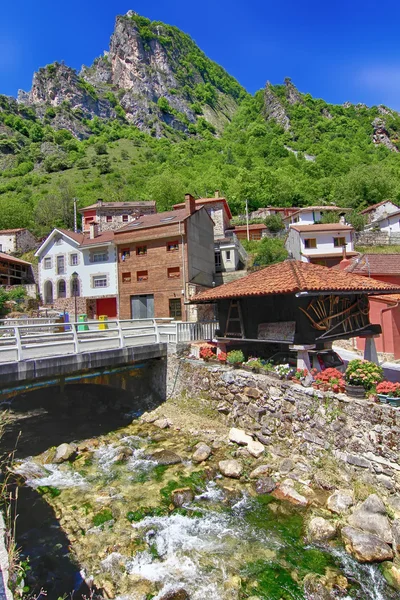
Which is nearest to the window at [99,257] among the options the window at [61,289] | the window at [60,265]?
the window at [60,265]

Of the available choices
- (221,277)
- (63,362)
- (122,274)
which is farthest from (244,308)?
(221,277)

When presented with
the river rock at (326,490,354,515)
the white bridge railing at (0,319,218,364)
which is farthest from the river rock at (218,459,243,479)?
the white bridge railing at (0,319,218,364)

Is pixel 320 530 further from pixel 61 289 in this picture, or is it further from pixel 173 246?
pixel 61 289

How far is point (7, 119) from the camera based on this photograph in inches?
4663

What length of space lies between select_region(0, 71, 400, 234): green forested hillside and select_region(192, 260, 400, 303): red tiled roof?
175ft

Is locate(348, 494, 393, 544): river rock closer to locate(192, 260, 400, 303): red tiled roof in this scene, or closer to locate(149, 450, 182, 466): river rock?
locate(149, 450, 182, 466): river rock

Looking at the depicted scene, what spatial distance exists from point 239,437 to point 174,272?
62.6ft

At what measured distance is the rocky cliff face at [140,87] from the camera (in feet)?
468

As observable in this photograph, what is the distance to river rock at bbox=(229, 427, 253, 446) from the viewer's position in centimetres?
1328

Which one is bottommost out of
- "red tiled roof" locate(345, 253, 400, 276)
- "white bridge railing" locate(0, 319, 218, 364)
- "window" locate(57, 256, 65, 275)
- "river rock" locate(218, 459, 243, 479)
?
"river rock" locate(218, 459, 243, 479)

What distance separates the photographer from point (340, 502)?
373 inches

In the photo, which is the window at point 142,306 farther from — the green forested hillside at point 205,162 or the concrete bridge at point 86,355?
the green forested hillside at point 205,162

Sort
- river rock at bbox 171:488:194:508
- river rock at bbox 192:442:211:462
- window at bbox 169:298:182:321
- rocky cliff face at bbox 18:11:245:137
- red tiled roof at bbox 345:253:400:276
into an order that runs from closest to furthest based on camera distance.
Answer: river rock at bbox 171:488:194:508, river rock at bbox 192:442:211:462, red tiled roof at bbox 345:253:400:276, window at bbox 169:298:182:321, rocky cliff face at bbox 18:11:245:137

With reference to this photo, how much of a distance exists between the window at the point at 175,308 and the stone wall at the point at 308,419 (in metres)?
13.0
